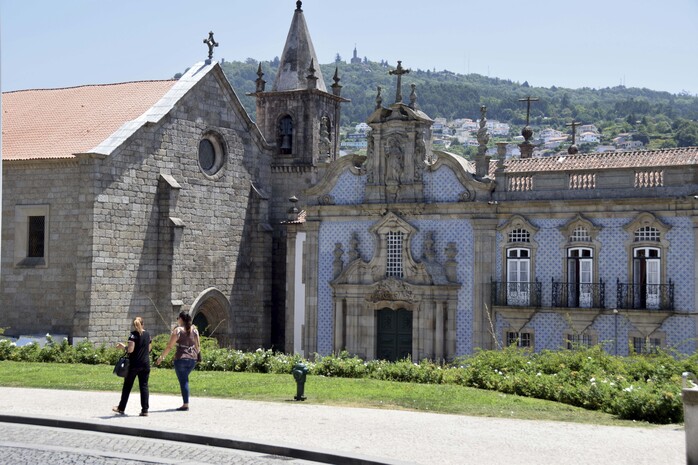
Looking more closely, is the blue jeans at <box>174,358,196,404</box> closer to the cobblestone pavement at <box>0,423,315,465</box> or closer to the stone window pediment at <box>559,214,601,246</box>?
the cobblestone pavement at <box>0,423,315,465</box>

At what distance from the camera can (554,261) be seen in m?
34.6

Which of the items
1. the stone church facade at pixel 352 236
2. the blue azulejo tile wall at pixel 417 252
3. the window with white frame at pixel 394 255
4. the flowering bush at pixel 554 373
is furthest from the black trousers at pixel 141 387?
the window with white frame at pixel 394 255

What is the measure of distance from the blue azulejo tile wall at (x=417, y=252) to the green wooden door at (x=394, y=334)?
Answer: 1771mm

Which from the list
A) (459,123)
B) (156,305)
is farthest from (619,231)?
(459,123)

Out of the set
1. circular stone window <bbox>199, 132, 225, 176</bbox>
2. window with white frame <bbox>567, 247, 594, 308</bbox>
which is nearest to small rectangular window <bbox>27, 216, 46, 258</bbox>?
circular stone window <bbox>199, 132, 225, 176</bbox>

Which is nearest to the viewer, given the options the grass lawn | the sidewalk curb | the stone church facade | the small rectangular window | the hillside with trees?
the sidewalk curb

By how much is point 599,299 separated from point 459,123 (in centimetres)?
12060

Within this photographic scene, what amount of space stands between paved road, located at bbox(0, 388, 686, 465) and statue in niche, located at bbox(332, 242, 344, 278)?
58.2 ft

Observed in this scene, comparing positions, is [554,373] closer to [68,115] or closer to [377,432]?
[377,432]

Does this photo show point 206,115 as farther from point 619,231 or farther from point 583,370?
point 583,370

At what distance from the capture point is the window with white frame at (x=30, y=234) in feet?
122

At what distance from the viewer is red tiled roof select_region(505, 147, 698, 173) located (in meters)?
34.8

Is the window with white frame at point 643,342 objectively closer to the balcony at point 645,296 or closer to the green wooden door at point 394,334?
the balcony at point 645,296

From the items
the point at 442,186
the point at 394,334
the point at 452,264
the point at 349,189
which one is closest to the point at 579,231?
the point at 452,264
